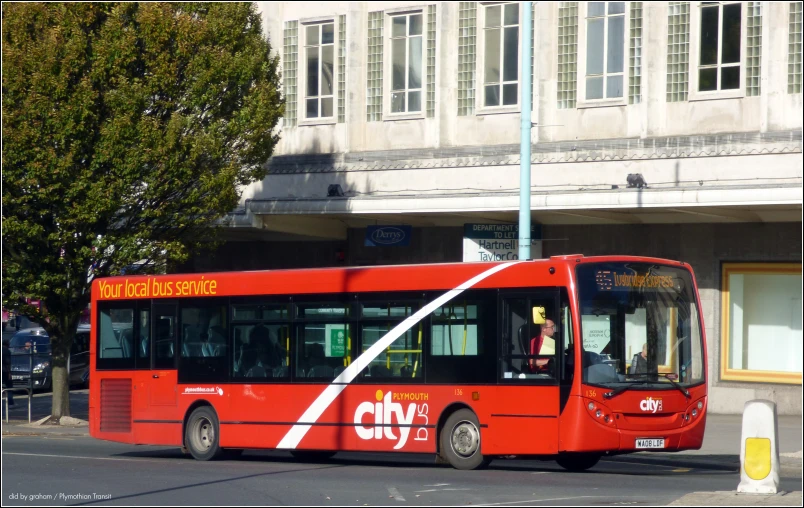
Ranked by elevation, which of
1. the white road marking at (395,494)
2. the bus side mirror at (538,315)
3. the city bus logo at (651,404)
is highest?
the bus side mirror at (538,315)

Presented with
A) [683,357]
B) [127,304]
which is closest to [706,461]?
[683,357]

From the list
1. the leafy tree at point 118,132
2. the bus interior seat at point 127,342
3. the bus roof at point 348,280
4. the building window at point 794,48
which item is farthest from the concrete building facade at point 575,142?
the bus interior seat at point 127,342

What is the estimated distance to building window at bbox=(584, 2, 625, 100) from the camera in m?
24.0

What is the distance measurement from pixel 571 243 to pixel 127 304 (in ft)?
35.7

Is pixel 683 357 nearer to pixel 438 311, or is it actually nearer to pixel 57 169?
pixel 438 311

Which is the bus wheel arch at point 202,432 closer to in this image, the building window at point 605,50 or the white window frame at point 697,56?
the building window at point 605,50

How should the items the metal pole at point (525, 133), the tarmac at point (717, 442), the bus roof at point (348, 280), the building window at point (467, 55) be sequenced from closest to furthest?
1. the tarmac at point (717, 442)
2. the bus roof at point (348, 280)
3. the metal pole at point (525, 133)
4. the building window at point (467, 55)

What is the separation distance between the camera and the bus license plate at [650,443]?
1372 centimetres

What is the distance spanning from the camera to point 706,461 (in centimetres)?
1652

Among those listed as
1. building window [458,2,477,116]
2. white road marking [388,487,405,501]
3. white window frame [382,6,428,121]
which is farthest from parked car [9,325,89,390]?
white road marking [388,487,405,501]

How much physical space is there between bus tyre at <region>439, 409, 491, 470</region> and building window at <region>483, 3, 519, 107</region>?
12154 mm

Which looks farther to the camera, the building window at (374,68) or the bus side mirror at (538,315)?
the building window at (374,68)

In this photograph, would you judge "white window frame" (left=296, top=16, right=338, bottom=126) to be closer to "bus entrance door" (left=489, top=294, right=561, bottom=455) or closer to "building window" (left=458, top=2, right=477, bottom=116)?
"building window" (left=458, top=2, right=477, bottom=116)

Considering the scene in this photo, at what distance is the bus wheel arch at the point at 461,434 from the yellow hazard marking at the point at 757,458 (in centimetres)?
406
